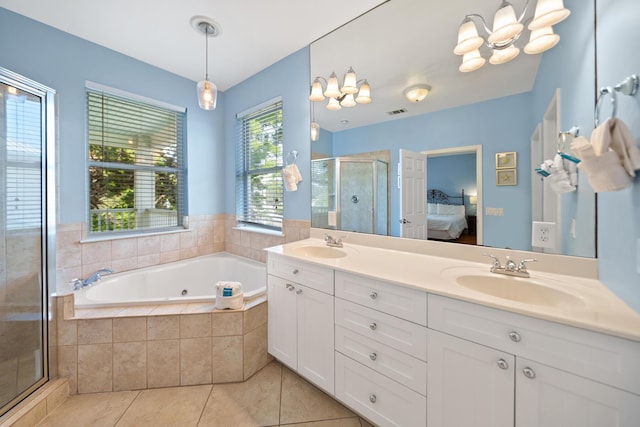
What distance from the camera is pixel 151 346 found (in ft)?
5.28

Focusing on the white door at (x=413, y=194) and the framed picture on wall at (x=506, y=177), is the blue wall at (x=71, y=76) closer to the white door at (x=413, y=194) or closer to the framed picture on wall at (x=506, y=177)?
the white door at (x=413, y=194)

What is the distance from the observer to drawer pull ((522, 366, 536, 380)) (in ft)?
2.67

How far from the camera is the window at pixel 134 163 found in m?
2.19

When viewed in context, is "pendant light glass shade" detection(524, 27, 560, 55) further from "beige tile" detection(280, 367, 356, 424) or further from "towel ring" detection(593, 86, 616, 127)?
"beige tile" detection(280, 367, 356, 424)

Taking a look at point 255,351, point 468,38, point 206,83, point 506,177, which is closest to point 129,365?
point 255,351

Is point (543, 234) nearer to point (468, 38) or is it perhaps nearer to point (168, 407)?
point (468, 38)

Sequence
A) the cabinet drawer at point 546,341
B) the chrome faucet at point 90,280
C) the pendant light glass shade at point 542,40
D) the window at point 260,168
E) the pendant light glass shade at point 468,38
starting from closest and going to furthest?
the cabinet drawer at point 546,341
the pendant light glass shade at point 542,40
the pendant light glass shade at point 468,38
the chrome faucet at point 90,280
the window at point 260,168

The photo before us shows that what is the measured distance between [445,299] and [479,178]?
772 mm

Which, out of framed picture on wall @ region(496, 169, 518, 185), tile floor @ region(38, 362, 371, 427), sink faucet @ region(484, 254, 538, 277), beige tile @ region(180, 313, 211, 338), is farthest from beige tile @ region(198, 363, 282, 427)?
framed picture on wall @ region(496, 169, 518, 185)

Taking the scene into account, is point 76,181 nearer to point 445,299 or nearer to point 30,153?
point 30,153

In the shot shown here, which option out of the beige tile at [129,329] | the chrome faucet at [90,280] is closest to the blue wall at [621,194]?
the beige tile at [129,329]

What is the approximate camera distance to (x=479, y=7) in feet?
4.43

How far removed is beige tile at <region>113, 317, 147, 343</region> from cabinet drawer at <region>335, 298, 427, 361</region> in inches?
50.5

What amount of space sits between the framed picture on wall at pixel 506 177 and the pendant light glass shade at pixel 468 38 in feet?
2.18
